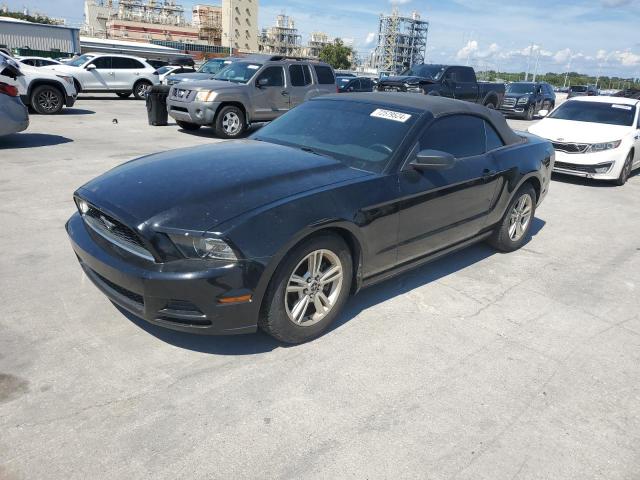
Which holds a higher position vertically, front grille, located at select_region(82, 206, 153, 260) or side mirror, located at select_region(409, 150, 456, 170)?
side mirror, located at select_region(409, 150, 456, 170)

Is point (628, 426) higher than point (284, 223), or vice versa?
point (284, 223)

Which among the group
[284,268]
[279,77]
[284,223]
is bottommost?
[284,268]

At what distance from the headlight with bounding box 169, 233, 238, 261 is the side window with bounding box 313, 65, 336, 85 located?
11.0 meters

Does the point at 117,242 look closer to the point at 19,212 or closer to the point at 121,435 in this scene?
the point at 121,435

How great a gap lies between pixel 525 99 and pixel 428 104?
20325mm

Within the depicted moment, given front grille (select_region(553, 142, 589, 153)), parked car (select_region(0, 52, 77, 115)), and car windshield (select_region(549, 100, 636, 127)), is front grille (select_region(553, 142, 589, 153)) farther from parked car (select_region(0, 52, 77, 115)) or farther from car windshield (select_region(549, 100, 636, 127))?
parked car (select_region(0, 52, 77, 115))

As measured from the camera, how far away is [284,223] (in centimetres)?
300

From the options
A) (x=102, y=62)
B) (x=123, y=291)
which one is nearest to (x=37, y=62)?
(x=102, y=62)

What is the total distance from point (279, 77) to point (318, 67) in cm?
129

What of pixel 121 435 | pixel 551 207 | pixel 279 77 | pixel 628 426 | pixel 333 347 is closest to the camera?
pixel 121 435

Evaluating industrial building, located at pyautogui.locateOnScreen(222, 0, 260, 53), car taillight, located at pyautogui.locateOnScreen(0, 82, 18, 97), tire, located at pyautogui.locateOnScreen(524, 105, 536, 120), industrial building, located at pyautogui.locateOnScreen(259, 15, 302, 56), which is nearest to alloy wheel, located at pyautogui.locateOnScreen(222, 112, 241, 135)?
car taillight, located at pyautogui.locateOnScreen(0, 82, 18, 97)

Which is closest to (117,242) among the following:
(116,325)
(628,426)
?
(116,325)

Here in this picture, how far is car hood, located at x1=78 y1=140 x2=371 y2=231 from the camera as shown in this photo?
2.94 metres

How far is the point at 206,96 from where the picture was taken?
11242mm
